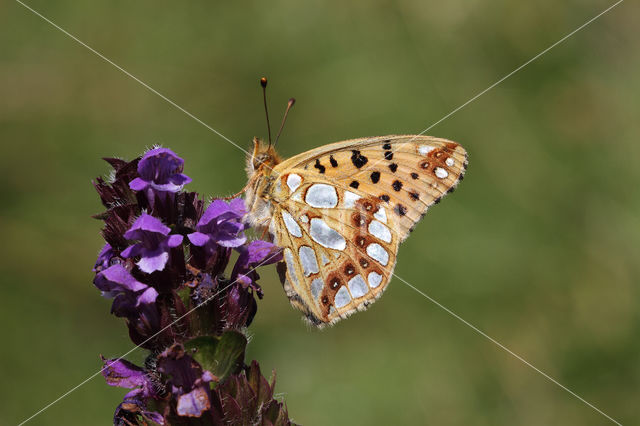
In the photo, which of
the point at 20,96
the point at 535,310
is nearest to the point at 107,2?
the point at 20,96

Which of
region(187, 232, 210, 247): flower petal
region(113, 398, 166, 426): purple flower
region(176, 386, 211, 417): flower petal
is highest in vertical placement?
region(187, 232, 210, 247): flower petal

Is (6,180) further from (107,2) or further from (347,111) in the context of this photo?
(347,111)

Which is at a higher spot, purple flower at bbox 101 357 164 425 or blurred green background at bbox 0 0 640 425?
blurred green background at bbox 0 0 640 425

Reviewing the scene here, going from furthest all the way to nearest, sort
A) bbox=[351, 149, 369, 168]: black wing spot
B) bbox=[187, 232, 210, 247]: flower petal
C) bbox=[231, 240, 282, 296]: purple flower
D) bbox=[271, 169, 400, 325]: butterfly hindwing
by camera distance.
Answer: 1. bbox=[351, 149, 369, 168]: black wing spot
2. bbox=[271, 169, 400, 325]: butterfly hindwing
3. bbox=[231, 240, 282, 296]: purple flower
4. bbox=[187, 232, 210, 247]: flower petal

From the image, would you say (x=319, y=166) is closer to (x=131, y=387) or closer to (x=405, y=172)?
(x=405, y=172)

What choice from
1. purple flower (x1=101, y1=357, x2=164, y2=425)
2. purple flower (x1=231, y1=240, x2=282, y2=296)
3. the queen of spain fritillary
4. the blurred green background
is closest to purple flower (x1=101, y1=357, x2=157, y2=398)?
purple flower (x1=101, y1=357, x2=164, y2=425)

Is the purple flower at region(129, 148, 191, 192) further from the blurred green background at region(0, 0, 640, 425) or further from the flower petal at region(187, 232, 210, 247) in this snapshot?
the blurred green background at region(0, 0, 640, 425)

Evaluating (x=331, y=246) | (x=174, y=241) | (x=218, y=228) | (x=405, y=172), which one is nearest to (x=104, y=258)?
(x=174, y=241)

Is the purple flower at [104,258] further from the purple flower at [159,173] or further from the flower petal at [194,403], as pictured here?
the flower petal at [194,403]
